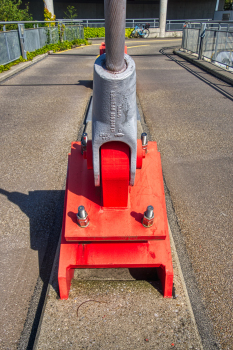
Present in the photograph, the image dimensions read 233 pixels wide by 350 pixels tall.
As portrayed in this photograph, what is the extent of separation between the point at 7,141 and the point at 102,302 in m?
4.28

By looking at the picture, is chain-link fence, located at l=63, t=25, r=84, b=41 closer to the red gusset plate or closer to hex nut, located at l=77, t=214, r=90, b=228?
the red gusset plate

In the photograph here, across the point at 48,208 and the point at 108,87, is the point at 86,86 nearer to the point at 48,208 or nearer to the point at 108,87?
the point at 48,208

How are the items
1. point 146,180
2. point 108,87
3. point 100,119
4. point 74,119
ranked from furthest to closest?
point 74,119
point 146,180
point 100,119
point 108,87

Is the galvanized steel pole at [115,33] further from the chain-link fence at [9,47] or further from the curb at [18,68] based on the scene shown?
the chain-link fence at [9,47]

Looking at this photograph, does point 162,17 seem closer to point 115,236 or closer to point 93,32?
point 93,32

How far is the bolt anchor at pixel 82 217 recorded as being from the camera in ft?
7.06

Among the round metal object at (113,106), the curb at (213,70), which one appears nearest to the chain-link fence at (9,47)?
the curb at (213,70)

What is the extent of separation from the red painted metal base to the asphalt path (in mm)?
465

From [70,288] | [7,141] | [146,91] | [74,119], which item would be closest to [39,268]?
[70,288]

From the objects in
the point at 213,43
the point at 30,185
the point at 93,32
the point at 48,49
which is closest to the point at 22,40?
the point at 48,49

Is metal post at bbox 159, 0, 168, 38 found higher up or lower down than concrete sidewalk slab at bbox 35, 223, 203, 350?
higher up

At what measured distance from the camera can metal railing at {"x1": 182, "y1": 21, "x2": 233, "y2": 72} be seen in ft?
41.0

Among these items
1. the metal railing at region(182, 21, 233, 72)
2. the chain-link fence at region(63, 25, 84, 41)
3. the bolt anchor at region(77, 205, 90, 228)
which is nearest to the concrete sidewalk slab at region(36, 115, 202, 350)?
the bolt anchor at region(77, 205, 90, 228)

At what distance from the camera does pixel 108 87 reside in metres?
1.70
